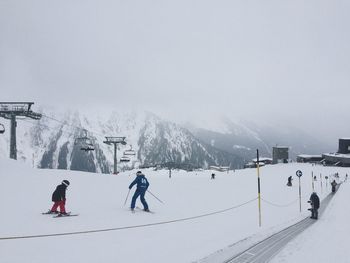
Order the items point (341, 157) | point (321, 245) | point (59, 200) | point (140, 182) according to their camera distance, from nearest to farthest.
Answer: point (321, 245)
point (59, 200)
point (140, 182)
point (341, 157)

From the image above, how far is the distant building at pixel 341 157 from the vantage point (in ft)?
371

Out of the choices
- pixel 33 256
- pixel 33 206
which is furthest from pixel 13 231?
pixel 33 206

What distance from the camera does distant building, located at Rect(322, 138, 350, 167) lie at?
113 meters

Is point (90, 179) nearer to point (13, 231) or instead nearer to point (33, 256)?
point (13, 231)

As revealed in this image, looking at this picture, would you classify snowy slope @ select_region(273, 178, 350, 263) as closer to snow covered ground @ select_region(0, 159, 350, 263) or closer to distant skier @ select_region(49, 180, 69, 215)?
snow covered ground @ select_region(0, 159, 350, 263)

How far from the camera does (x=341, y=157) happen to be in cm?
11444

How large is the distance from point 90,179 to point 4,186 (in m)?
9.68

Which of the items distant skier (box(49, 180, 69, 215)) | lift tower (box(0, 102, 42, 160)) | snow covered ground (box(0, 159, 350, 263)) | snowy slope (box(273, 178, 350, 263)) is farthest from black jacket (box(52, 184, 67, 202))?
lift tower (box(0, 102, 42, 160))

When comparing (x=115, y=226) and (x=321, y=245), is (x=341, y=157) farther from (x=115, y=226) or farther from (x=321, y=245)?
(x=115, y=226)

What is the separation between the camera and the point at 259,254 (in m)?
11.6

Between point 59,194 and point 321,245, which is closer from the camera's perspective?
point 321,245

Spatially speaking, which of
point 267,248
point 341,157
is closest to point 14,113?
point 267,248

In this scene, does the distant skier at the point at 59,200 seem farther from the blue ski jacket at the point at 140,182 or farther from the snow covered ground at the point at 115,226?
the blue ski jacket at the point at 140,182

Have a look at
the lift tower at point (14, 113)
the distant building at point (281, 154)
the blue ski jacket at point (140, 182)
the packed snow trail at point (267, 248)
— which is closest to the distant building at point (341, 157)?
the distant building at point (281, 154)
